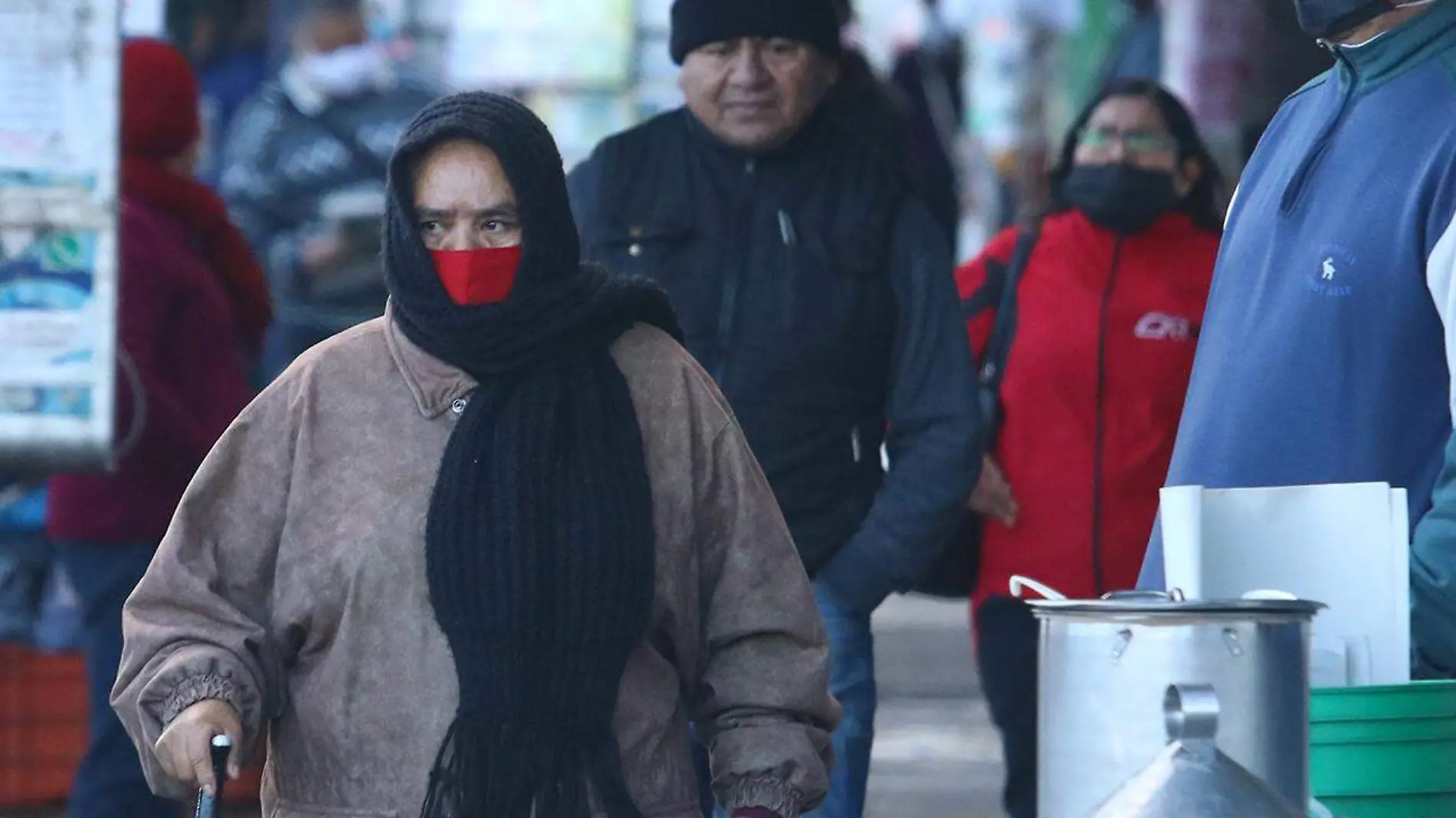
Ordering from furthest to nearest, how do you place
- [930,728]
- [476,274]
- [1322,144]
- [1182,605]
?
[930,728] < [1322,144] < [476,274] < [1182,605]

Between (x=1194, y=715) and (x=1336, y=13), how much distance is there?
4.44 feet

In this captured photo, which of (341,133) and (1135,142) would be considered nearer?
(1135,142)

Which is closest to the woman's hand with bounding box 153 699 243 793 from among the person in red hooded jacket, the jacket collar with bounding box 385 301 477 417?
the jacket collar with bounding box 385 301 477 417

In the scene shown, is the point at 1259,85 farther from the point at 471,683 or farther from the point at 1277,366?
the point at 471,683

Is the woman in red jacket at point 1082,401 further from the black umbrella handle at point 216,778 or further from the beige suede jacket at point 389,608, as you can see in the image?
the black umbrella handle at point 216,778

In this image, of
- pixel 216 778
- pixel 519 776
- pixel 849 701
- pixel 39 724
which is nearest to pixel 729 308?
pixel 849 701

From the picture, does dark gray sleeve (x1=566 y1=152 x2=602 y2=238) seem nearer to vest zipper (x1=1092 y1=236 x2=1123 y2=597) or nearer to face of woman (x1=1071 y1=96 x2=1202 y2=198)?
vest zipper (x1=1092 y1=236 x2=1123 y2=597)

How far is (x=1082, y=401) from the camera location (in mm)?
6133

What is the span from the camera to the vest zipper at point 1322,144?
12.9 ft

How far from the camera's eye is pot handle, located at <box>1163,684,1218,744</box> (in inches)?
114

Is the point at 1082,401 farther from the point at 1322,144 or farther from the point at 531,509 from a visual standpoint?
the point at 531,509

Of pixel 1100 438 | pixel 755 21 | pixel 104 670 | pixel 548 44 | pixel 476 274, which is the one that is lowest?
pixel 104 670

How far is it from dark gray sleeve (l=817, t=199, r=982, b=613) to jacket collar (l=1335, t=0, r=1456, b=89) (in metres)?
1.48

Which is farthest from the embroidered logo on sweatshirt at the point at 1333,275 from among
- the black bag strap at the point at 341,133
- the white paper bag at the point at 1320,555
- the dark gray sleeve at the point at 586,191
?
the black bag strap at the point at 341,133
